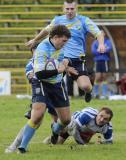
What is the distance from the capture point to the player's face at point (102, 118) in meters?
11.6

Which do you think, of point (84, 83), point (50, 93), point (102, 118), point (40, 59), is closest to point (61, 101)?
point (50, 93)

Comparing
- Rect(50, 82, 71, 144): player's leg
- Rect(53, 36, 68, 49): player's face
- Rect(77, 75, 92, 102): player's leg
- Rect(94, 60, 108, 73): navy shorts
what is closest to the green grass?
Rect(50, 82, 71, 144): player's leg

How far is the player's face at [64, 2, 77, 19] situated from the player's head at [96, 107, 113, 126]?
2337 millimetres

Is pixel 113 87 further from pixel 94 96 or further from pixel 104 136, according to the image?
pixel 104 136

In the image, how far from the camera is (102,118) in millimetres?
11656

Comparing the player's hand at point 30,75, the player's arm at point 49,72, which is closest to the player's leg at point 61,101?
the player's arm at point 49,72

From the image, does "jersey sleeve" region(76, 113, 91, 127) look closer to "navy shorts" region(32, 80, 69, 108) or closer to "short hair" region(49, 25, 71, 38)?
"navy shorts" region(32, 80, 69, 108)

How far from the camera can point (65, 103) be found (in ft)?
36.2

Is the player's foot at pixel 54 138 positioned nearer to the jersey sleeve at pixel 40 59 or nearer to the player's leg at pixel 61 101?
the player's leg at pixel 61 101

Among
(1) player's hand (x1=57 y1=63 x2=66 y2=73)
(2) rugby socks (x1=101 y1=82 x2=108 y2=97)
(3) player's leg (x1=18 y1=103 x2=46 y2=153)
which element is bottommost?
(2) rugby socks (x1=101 y1=82 x2=108 y2=97)

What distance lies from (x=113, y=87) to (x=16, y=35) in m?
4.81

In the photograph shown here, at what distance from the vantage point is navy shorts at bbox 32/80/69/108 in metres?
10.8

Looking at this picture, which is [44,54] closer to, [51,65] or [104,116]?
[51,65]

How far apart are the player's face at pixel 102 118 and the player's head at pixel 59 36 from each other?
1.49 metres
